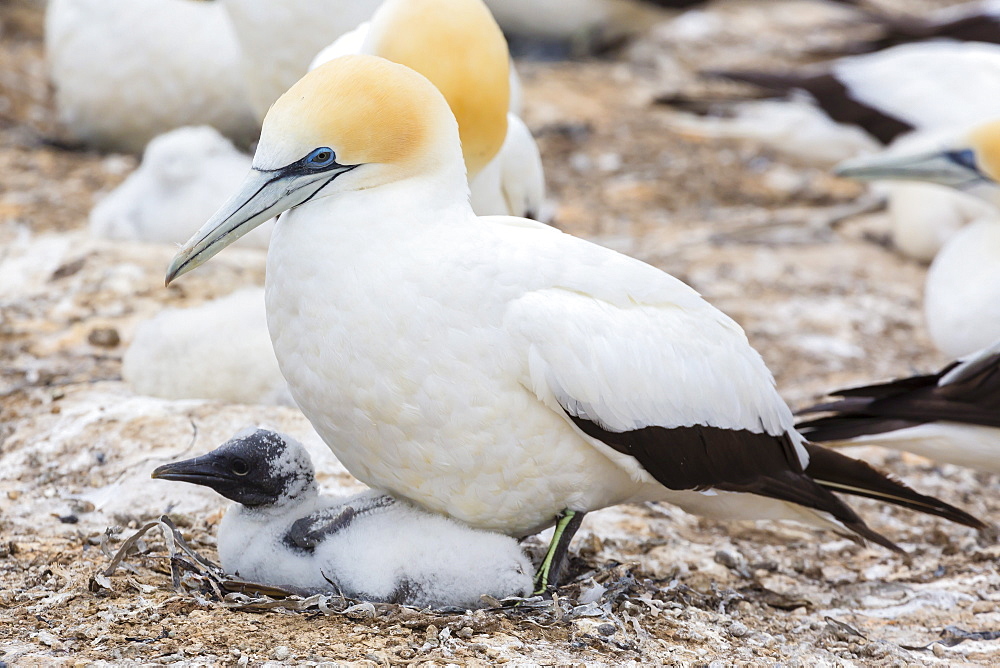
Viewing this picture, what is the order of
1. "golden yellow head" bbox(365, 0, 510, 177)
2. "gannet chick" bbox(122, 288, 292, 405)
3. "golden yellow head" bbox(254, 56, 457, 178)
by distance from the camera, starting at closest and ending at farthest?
"golden yellow head" bbox(254, 56, 457, 178) < "golden yellow head" bbox(365, 0, 510, 177) < "gannet chick" bbox(122, 288, 292, 405)

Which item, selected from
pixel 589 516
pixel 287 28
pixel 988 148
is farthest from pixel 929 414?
pixel 287 28

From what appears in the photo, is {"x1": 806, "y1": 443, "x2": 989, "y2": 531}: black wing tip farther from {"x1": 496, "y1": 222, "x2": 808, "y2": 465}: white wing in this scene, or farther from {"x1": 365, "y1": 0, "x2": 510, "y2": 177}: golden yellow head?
{"x1": 365, "y1": 0, "x2": 510, "y2": 177}: golden yellow head

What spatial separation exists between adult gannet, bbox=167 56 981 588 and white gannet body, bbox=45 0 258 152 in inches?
170

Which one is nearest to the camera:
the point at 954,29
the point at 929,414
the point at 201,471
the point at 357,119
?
the point at 357,119

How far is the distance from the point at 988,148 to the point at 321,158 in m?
3.76

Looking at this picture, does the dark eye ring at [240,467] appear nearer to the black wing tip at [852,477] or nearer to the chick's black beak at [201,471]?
the chick's black beak at [201,471]

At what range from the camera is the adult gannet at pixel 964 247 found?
505cm

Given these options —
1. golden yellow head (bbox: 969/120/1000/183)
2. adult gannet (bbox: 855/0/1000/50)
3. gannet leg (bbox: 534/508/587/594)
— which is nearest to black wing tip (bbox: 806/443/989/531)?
gannet leg (bbox: 534/508/587/594)

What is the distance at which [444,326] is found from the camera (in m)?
2.70

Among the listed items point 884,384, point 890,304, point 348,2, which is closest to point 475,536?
point 884,384

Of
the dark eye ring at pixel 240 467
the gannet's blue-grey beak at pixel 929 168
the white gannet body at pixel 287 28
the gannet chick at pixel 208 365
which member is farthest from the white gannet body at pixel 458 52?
the gannet's blue-grey beak at pixel 929 168

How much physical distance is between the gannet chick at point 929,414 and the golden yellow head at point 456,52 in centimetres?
138

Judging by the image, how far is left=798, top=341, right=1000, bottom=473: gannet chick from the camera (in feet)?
13.1

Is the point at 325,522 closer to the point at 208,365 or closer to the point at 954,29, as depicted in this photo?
the point at 208,365
